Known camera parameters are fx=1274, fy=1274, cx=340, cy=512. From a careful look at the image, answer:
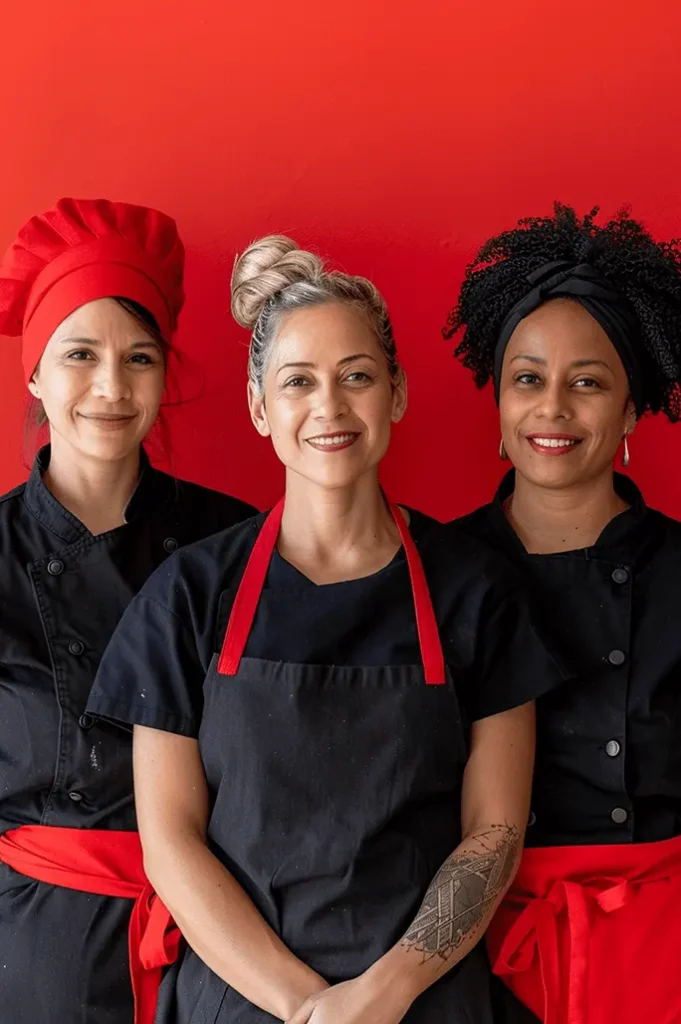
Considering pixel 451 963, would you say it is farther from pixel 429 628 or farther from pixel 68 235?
pixel 68 235

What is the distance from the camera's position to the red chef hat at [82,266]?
2178mm

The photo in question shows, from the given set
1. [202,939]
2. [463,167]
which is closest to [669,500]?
[463,167]

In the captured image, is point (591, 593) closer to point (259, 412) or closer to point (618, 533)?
point (618, 533)

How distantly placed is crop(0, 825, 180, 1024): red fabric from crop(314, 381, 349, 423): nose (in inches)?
30.0

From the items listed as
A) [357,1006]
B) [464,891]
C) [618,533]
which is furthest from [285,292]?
[357,1006]

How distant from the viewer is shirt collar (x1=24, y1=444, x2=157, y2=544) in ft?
7.22

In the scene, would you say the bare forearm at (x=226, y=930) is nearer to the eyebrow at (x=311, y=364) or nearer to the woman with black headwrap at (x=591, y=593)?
the woman with black headwrap at (x=591, y=593)

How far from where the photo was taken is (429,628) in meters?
1.95

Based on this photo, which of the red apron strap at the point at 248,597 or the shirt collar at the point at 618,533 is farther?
the shirt collar at the point at 618,533

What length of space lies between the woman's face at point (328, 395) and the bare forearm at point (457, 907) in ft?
1.94

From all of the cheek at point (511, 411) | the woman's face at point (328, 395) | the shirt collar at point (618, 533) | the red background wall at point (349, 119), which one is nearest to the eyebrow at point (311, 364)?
the woman's face at point (328, 395)

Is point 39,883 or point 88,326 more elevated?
point 88,326

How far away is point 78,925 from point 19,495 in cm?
75

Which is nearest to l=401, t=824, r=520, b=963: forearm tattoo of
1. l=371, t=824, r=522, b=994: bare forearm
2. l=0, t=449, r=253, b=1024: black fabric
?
l=371, t=824, r=522, b=994: bare forearm
